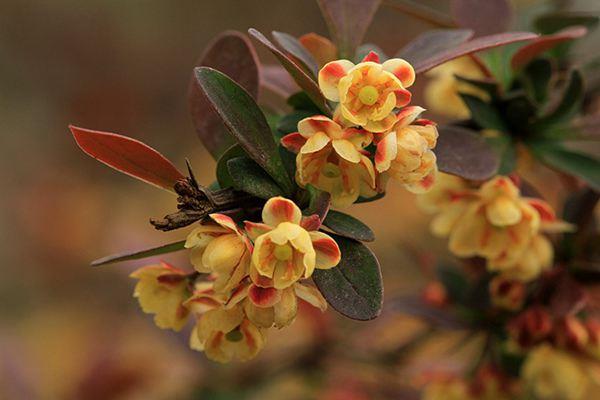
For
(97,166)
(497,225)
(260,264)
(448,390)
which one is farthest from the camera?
(97,166)

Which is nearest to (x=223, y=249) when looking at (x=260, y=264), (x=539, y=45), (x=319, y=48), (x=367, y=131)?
(x=260, y=264)

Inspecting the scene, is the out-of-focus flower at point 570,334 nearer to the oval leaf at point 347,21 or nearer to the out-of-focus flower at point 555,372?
the out-of-focus flower at point 555,372

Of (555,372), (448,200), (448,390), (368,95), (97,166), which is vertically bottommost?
(97,166)

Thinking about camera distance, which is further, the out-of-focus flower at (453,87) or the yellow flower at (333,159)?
the out-of-focus flower at (453,87)

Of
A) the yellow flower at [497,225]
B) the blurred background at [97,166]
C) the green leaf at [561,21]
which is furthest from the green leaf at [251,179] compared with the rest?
the blurred background at [97,166]

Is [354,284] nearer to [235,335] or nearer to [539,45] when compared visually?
[235,335]

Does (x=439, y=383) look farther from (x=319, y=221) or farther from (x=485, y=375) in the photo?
(x=319, y=221)

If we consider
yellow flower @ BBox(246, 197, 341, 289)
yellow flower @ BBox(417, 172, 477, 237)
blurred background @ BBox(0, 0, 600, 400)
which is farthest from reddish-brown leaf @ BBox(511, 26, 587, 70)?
blurred background @ BBox(0, 0, 600, 400)
